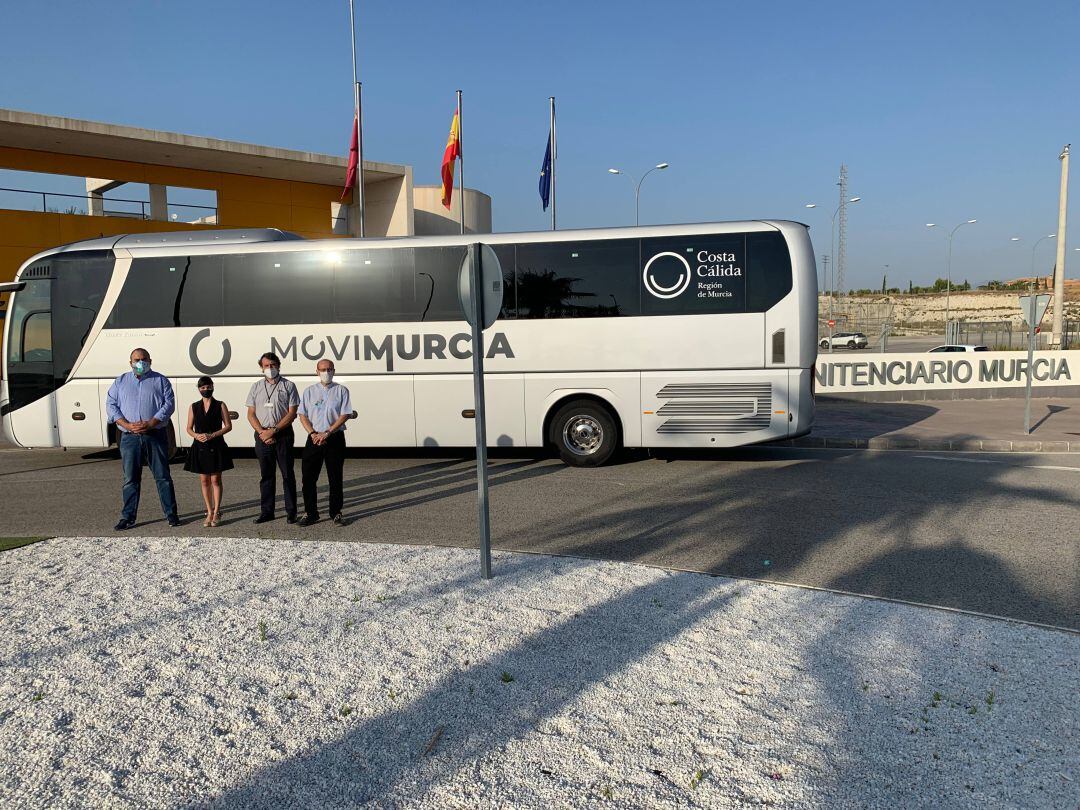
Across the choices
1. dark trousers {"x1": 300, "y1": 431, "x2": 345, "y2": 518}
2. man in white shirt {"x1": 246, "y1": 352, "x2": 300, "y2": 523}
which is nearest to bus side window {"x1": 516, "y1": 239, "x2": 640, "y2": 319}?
dark trousers {"x1": 300, "y1": 431, "x2": 345, "y2": 518}

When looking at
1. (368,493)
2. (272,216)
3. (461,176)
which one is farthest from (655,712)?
(272,216)

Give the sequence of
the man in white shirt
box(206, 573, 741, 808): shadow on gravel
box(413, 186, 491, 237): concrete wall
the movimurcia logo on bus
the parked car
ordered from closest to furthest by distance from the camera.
Result: box(206, 573, 741, 808): shadow on gravel, the man in white shirt, the movimurcia logo on bus, box(413, 186, 491, 237): concrete wall, the parked car

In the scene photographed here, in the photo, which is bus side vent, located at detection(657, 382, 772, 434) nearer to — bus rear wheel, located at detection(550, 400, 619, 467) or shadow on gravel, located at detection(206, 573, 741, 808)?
bus rear wheel, located at detection(550, 400, 619, 467)

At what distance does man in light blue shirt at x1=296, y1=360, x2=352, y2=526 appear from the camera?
790cm

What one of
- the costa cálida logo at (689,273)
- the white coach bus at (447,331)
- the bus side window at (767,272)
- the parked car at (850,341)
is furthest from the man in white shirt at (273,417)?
the parked car at (850,341)

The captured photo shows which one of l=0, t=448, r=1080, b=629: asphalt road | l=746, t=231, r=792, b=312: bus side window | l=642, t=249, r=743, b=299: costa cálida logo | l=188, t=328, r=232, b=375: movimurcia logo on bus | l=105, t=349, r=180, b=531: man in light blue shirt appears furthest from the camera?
l=188, t=328, r=232, b=375: movimurcia logo on bus

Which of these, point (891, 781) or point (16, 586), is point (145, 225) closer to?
point (16, 586)

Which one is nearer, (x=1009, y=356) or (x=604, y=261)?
(x=604, y=261)

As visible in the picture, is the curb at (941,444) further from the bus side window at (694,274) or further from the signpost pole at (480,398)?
the signpost pole at (480,398)

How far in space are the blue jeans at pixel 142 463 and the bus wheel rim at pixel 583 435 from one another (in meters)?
5.34

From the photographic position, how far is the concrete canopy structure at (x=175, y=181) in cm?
2212

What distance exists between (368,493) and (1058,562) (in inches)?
281

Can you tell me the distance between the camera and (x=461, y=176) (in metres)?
25.8

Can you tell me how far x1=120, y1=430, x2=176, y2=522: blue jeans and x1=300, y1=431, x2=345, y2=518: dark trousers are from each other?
4.46ft
